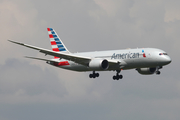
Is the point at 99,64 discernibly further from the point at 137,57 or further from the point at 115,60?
the point at 137,57

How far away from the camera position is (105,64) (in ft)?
279

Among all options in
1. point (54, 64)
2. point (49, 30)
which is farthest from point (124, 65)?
point (49, 30)

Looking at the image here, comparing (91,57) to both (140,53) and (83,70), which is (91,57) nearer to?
(83,70)

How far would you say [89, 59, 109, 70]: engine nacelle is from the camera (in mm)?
83812

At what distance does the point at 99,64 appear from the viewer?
8381cm

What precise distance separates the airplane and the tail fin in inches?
232

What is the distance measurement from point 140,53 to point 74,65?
1533 centimetres

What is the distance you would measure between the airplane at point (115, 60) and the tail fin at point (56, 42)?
589 centimetres

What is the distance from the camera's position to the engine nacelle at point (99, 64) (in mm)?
83812

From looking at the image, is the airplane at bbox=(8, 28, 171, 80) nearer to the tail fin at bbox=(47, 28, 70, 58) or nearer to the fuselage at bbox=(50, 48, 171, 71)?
the fuselage at bbox=(50, 48, 171, 71)

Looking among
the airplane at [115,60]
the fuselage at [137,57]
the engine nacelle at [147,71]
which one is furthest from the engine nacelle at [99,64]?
the engine nacelle at [147,71]

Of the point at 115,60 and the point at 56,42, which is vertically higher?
the point at 56,42

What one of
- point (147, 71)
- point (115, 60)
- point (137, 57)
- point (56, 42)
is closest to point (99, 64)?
point (115, 60)

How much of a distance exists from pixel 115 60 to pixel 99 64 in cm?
416
